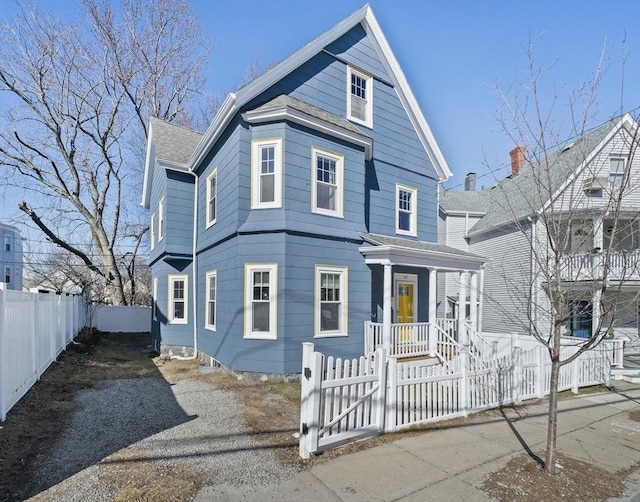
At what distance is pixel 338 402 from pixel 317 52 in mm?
9593

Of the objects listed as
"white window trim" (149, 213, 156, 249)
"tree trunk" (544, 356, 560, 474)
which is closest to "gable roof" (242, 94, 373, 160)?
"tree trunk" (544, 356, 560, 474)

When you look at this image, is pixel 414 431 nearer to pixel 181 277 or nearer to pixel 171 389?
pixel 171 389

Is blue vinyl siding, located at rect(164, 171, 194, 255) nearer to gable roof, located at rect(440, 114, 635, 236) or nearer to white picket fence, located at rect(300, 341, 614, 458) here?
white picket fence, located at rect(300, 341, 614, 458)

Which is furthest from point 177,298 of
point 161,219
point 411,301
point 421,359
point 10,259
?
point 10,259

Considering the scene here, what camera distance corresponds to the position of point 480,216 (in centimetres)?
2020

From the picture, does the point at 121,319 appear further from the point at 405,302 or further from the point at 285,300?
the point at 405,302

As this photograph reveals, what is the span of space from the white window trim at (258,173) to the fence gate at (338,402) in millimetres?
4956

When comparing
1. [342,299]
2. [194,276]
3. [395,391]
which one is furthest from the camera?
[194,276]

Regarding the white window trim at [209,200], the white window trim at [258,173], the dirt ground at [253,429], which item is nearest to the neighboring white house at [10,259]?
the white window trim at [209,200]

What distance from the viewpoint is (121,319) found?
68.5ft

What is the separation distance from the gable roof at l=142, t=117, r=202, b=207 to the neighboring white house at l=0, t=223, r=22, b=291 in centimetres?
2716

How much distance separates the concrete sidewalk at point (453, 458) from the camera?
4035 mm

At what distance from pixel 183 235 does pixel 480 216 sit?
15.3 meters

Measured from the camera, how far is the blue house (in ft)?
29.8
